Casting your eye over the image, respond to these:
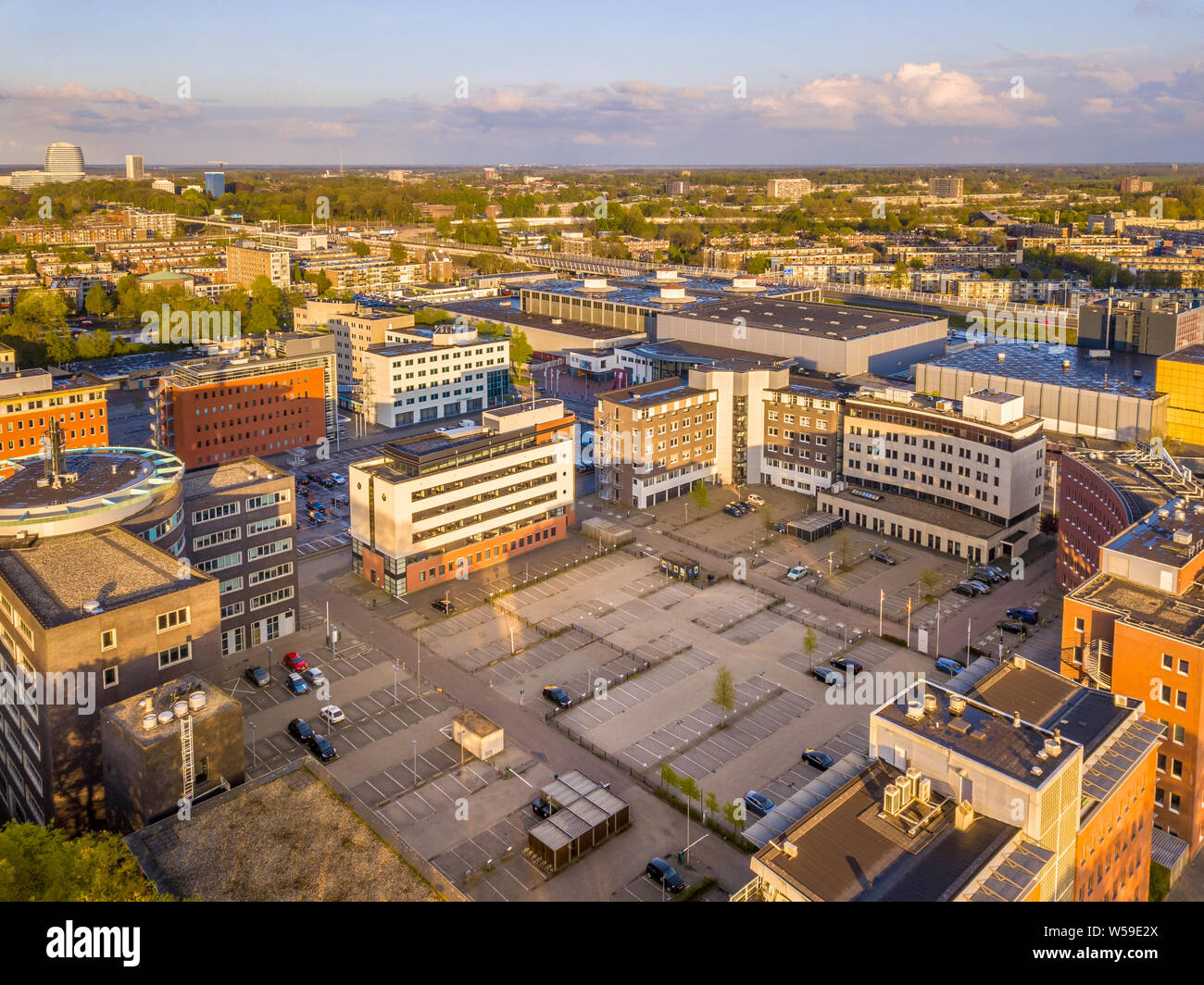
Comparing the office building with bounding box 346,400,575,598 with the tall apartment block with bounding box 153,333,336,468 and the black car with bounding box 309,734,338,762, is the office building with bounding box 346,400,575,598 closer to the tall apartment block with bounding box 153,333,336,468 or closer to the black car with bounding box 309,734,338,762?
the black car with bounding box 309,734,338,762

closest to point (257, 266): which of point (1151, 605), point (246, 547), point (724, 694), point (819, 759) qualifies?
point (246, 547)

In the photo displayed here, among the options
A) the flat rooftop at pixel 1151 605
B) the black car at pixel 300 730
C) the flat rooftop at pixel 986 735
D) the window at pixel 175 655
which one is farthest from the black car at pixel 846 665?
the window at pixel 175 655

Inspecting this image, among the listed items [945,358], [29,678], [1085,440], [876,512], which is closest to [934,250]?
[945,358]

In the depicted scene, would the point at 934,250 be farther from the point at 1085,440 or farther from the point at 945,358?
the point at 1085,440

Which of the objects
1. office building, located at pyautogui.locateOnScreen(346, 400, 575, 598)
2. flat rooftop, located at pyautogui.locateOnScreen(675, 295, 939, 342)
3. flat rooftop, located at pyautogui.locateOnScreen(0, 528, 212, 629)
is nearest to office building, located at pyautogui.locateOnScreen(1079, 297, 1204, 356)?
flat rooftop, located at pyautogui.locateOnScreen(675, 295, 939, 342)

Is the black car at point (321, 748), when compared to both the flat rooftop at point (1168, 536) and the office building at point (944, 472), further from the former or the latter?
the office building at point (944, 472)

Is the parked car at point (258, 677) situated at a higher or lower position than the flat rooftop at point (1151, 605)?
lower
